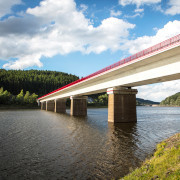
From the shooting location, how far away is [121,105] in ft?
95.1

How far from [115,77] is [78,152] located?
19.1 meters

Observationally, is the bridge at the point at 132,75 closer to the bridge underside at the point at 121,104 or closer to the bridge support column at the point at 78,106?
the bridge underside at the point at 121,104

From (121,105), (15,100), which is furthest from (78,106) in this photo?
(15,100)

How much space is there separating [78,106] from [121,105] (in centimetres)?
2423

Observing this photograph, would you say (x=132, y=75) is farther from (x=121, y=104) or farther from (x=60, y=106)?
(x=60, y=106)

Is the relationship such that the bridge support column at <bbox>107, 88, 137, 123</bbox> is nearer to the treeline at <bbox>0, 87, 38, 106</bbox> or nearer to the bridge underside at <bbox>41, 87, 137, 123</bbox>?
the bridge underside at <bbox>41, 87, 137, 123</bbox>

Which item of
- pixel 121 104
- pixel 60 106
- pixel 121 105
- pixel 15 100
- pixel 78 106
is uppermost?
pixel 15 100

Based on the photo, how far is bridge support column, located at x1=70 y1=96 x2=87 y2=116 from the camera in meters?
50.1

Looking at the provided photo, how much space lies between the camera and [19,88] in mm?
171625

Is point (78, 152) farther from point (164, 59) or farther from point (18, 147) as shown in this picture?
point (164, 59)

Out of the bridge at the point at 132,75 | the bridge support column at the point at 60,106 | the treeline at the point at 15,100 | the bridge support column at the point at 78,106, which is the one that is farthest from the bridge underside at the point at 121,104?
the treeline at the point at 15,100

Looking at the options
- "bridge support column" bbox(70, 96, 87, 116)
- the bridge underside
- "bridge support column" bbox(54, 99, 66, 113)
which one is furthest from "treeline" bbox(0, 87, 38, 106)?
the bridge underside

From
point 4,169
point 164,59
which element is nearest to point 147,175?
point 4,169

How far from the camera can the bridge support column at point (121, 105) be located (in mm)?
28688
